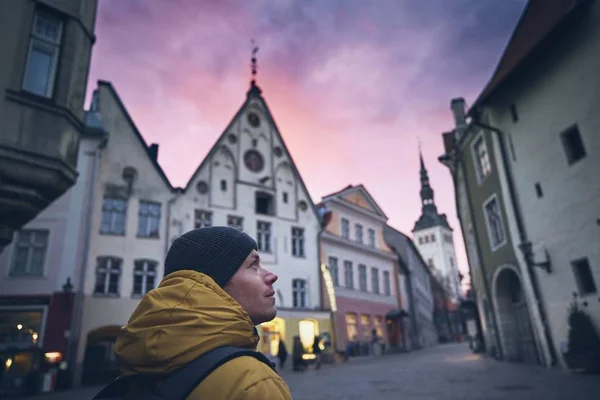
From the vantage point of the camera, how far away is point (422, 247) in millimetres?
99500

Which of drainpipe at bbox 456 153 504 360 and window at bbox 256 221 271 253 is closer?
drainpipe at bbox 456 153 504 360

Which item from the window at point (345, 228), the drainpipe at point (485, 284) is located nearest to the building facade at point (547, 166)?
the drainpipe at point (485, 284)

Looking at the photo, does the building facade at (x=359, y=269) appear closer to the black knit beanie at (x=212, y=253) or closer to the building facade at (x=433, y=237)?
the black knit beanie at (x=212, y=253)

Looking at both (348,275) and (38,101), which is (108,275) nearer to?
(38,101)

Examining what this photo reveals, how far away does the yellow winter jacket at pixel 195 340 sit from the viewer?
3.36 ft

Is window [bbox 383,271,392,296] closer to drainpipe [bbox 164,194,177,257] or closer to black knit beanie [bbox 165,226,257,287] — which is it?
drainpipe [bbox 164,194,177,257]

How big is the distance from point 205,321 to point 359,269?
30.7 meters

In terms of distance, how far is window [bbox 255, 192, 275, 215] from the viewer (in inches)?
1009

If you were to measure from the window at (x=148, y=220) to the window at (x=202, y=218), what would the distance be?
2247 mm

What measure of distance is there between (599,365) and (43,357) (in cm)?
1857

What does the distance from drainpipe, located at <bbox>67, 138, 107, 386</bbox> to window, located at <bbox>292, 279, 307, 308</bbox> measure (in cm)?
1211

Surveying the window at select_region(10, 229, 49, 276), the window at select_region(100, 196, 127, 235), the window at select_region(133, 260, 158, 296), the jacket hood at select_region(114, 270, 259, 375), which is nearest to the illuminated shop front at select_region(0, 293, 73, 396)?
the window at select_region(10, 229, 49, 276)

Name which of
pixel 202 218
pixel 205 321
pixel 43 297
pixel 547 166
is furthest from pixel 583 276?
pixel 43 297

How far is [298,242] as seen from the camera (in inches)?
1033
